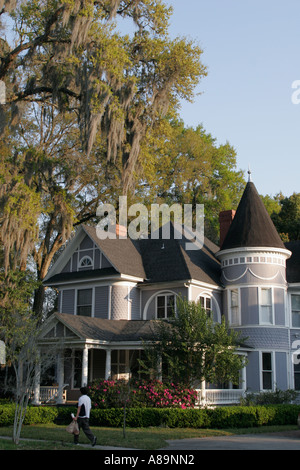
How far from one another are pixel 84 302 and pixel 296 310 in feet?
34.1

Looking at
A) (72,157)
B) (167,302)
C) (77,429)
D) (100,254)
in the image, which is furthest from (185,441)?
(72,157)

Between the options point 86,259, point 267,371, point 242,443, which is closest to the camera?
point 242,443

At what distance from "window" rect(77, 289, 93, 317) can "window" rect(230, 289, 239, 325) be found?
6.82m

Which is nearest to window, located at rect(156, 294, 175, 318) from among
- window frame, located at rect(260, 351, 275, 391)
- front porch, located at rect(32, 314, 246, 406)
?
front porch, located at rect(32, 314, 246, 406)

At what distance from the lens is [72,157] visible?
107 ft

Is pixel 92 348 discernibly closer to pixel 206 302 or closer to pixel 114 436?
pixel 206 302

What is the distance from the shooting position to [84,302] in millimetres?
27891

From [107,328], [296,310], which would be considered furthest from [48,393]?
[296,310]

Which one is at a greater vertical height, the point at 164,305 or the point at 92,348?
the point at 164,305

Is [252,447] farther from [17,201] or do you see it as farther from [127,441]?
[17,201]

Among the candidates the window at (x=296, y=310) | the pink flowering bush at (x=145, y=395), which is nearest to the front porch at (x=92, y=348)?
the pink flowering bush at (x=145, y=395)

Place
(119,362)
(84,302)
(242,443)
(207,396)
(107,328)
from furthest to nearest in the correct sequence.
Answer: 1. (84,302)
2. (119,362)
3. (107,328)
4. (207,396)
5. (242,443)

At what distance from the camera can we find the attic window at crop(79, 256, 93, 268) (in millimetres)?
28078
